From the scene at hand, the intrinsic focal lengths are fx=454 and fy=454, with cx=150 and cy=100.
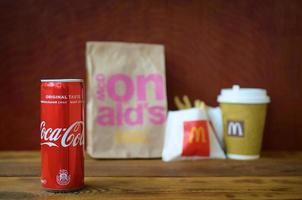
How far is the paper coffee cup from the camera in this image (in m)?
1.35

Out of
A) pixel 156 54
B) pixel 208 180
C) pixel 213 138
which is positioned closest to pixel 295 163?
pixel 213 138

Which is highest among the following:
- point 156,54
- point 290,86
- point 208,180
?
point 156,54

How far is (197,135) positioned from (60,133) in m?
0.53

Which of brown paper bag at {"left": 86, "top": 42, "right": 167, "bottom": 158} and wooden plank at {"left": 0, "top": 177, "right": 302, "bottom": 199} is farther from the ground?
brown paper bag at {"left": 86, "top": 42, "right": 167, "bottom": 158}

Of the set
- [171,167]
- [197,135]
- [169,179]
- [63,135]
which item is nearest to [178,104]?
[197,135]

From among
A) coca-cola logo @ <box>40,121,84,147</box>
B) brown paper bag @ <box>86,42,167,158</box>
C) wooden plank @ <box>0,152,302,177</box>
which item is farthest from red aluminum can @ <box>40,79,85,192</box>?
brown paper bag @ <box>86,42,167,158</box>

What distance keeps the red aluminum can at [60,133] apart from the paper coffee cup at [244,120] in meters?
0.58

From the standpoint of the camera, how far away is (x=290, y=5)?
1.53 meters

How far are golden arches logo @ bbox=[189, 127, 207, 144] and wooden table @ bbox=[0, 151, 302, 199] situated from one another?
0.07 metres

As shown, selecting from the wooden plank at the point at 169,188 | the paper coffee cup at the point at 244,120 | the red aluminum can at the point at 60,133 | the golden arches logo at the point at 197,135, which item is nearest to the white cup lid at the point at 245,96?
the paper coffee cup at the point at 244,120

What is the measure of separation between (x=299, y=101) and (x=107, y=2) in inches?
28.6

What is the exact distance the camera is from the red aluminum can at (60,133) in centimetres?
92

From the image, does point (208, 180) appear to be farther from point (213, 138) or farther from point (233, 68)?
point (233, 68)

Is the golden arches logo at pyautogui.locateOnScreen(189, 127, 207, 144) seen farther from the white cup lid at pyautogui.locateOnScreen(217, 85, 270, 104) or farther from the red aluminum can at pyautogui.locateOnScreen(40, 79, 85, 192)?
the red aluminum can at pyautogui.locateOnScreen(40, 79, 85, 192)
